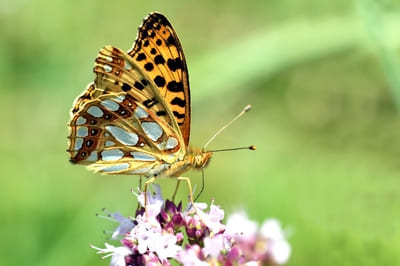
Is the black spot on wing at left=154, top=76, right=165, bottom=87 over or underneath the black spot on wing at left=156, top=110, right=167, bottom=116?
over

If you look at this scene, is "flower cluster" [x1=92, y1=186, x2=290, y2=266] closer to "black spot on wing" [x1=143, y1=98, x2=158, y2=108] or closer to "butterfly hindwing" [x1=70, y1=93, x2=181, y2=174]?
"butterfly hindwing" [x1=70, y1=93, x2=181, y2=174]

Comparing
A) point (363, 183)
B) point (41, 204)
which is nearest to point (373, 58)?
point (363, 183)

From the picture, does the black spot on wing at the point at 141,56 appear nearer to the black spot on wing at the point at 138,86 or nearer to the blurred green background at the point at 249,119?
the black spot on wing at the point at 138,86

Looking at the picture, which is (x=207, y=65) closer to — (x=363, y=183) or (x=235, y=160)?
(x=235, y=160)

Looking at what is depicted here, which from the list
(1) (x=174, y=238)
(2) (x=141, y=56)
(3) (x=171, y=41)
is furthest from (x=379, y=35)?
(1) (x=174, y=238)

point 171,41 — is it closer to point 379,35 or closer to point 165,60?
point 165,60

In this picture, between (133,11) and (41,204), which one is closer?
(41,204)

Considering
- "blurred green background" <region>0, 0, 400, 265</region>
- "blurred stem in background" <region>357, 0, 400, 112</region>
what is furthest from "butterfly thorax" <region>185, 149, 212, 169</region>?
"blurred stem in background" <region>357, 0, 400, 112</region>
